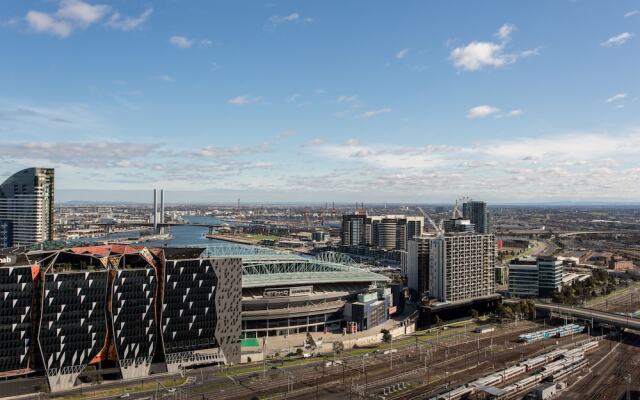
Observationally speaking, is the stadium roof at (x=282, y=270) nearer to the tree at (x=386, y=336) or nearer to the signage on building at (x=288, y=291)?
the signage on building at (x=288, y=291)

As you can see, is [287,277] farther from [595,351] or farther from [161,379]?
[595,351]

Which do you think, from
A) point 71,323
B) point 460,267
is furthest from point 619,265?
point 71,323

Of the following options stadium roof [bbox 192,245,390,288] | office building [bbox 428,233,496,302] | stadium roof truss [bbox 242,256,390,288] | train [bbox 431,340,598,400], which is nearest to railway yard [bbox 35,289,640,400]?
train [bbox 431,340,598,400]

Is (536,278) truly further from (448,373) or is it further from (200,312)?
(200,312)

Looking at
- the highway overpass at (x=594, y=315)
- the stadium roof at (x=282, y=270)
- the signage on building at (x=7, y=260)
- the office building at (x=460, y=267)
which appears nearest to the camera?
the signage on building at (x=7, y=260)

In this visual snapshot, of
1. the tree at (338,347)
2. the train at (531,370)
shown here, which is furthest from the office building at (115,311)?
the train at (531,370)

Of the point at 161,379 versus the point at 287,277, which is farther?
the point at 287,277

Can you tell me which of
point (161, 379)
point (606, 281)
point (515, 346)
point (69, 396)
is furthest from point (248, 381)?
point (606, 281)
